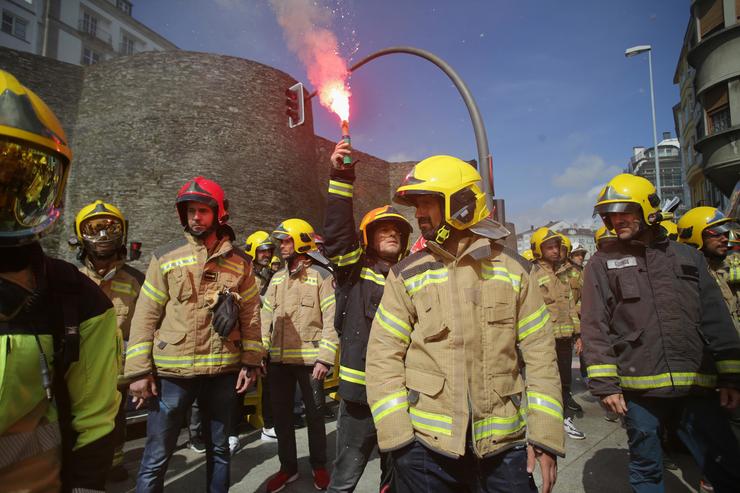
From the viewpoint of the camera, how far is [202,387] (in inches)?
123

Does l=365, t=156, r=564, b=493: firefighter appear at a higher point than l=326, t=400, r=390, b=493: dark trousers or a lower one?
higher

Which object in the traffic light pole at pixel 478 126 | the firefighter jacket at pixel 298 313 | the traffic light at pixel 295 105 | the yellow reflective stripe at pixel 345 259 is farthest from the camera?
the traffic light at pixel 295 105

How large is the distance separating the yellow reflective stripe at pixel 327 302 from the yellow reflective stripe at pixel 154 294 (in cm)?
163

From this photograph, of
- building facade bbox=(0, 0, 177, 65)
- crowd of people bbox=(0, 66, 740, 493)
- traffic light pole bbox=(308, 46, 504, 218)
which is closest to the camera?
crowd of people bbox=(0, 66, 740, 493)

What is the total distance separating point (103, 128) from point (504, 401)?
2107 cm

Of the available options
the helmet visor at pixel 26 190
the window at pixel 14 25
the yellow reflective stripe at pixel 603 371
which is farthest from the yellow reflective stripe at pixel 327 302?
the window at pixel 14 25

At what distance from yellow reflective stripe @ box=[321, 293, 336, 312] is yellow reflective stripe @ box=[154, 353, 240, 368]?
1398 mm

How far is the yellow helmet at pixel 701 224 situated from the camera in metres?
4.57

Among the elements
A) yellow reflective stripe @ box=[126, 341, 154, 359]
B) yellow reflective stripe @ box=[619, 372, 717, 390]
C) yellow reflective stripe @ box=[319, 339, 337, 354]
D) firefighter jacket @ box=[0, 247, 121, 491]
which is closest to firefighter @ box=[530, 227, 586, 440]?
yellow reflective stripe @ box=[619, 372, 717, 390]

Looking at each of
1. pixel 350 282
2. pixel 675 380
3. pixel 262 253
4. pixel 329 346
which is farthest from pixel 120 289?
pixel 675 380

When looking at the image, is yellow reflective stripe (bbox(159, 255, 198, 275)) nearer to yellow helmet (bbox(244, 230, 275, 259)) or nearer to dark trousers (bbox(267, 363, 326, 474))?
dark trousers (bbox(267, 363, 326, 474))

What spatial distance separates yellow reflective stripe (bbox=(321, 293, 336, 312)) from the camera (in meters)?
4.36

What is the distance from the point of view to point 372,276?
3104 mm

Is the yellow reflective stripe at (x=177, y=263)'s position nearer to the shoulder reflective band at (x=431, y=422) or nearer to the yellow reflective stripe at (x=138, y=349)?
the yellow reflective stripe at (x=138, y=349)
